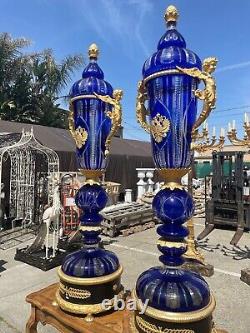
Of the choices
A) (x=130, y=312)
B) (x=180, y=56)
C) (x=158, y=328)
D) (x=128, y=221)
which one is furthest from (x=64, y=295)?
(x=128, y=221)

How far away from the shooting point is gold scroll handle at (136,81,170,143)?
1.94m

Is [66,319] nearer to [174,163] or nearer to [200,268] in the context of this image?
[174,163]

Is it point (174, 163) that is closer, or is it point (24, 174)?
point (174, 163)

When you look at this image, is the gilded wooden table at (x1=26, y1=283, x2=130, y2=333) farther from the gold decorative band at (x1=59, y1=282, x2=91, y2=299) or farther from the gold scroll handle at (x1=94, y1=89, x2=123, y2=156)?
the gold scroll handle at (x1=94, y1=89, x2=123, y2=156)

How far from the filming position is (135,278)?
471cm

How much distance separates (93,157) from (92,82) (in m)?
0.69

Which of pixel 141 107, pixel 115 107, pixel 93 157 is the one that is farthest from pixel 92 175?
pixel 141 107

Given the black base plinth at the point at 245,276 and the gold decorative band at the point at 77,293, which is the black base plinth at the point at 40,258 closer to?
the gold decorative band at the point at 77,293

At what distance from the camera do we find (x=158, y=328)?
1.81 metres

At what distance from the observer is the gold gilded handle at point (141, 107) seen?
214 cm

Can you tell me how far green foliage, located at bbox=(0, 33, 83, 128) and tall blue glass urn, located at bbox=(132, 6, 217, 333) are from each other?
1573cm

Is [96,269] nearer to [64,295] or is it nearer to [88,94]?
[64,295]

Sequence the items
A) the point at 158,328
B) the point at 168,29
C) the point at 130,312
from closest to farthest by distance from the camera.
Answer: the point at 158,328
the point at 168,29
the point at 130,312

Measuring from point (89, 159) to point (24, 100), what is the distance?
15912 mm
